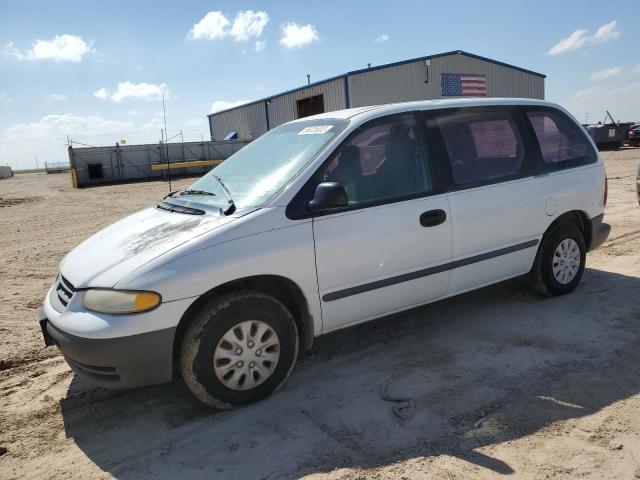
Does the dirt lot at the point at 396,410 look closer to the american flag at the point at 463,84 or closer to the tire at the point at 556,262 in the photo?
the tire at the point at 556,262

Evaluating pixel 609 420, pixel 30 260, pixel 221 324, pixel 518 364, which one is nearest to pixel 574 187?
pixel 518 364

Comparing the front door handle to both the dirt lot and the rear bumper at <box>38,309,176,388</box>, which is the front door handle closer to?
the dirt lot

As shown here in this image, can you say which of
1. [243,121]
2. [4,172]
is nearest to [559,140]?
[243,121]

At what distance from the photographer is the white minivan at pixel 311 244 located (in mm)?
2779

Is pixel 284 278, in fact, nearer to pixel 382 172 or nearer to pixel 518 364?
pixel 382 172

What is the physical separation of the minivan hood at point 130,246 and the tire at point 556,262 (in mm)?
2890

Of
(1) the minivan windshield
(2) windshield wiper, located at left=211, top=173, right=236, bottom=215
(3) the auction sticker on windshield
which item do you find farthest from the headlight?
(3) the auction sticker on windshield

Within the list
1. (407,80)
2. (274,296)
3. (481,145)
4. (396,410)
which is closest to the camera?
(396,410)

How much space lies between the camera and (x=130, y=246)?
3074 mm

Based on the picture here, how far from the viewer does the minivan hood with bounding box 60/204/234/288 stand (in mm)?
2830

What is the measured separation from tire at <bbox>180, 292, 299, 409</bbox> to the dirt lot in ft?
0.42

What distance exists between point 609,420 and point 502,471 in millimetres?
810

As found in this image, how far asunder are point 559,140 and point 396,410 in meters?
3.05

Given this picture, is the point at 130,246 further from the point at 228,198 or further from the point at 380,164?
the point at 380,164
